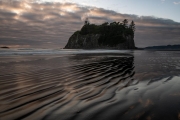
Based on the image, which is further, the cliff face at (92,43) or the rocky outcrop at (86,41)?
the rocky outcrop at (86,41)

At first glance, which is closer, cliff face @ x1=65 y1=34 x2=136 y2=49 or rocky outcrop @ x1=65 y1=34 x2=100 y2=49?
cliff face @ x1=65 y1=34 x2=136 y2=49

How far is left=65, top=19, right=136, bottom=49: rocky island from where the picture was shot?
140 m

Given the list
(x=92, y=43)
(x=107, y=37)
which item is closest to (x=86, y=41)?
(x=92, y=43)

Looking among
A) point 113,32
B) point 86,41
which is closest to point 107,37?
point 113,32

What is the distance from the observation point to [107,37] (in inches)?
5787

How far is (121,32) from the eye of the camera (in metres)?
144

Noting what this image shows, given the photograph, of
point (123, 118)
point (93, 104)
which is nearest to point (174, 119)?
point (123, 118)

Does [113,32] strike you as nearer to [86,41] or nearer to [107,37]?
[107,37]

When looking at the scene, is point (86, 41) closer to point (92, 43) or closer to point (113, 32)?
point (92, 43)

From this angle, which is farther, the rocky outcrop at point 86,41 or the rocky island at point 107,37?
the rocky outcrop at point 86,41

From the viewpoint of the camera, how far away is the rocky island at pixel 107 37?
140 m

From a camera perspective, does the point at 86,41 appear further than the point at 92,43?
Yes

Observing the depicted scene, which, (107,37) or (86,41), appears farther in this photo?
(86,41)

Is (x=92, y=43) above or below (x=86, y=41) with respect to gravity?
below
